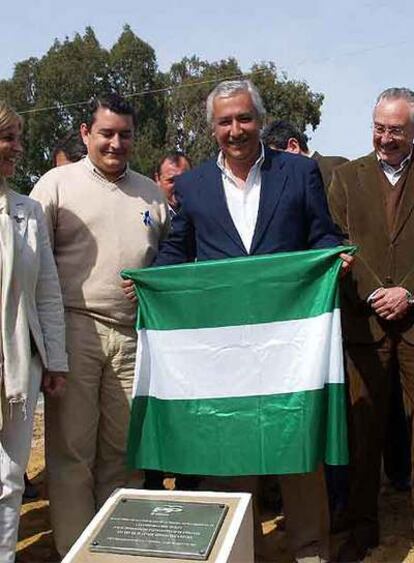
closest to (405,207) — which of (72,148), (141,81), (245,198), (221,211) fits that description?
(245,198)

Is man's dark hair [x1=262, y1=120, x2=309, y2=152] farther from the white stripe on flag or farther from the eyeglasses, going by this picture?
the white stripe on flag

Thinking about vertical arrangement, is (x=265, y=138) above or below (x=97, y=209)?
above

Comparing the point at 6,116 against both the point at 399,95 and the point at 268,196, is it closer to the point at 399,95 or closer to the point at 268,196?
the point at 268,196

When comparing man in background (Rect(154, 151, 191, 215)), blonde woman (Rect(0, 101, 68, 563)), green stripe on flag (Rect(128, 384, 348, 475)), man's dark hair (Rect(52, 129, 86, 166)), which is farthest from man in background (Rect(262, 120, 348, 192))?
blonde woman (Rect(0, 101, 68, 563))

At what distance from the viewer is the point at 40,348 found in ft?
12.9

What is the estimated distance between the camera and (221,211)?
417 cm

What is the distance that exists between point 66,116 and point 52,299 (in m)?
36.5

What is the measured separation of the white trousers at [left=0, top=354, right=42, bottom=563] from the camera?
12.3 ft

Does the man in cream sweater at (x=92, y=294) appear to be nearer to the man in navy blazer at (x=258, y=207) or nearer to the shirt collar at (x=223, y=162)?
the man in navy blazer at (x=258, y=207)

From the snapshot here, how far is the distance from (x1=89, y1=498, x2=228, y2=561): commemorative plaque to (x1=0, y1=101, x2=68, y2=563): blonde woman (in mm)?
672

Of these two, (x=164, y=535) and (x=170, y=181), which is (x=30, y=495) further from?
(x=164, y=535)

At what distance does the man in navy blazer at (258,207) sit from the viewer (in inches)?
161

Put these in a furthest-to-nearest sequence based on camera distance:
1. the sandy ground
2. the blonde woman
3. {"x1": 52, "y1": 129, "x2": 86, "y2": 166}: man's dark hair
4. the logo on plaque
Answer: {"x1": 52, "y1": 129, "x2": 86, "y2": 166}: man's dark hair, the sandy ground, the blonde woman, the logo on plaque

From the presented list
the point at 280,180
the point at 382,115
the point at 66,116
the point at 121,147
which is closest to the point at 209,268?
the point at 280,180
